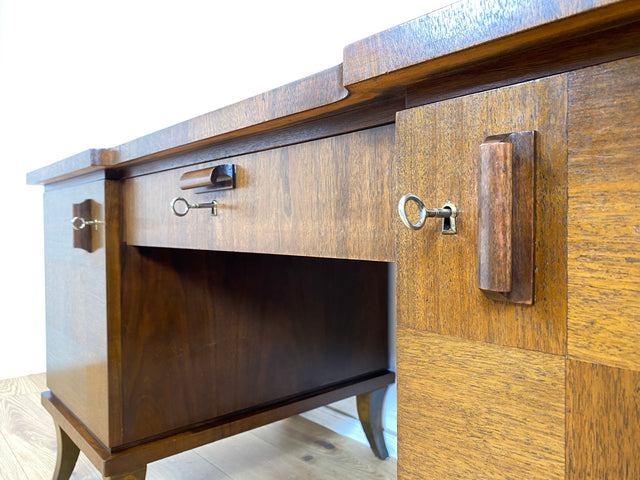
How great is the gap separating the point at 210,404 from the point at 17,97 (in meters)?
1.84

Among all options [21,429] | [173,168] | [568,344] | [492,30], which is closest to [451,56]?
[492,30]

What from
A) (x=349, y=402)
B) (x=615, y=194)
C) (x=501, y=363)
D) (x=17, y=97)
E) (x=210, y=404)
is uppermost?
(x=17, y=97)

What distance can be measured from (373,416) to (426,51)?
1125 mm

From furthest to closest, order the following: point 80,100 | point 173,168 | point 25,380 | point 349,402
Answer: point 80,100 < point 25,380 < point 349,402 < point 173,168

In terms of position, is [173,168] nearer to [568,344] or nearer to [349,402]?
[568,344]

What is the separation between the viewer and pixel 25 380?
205 centimetres

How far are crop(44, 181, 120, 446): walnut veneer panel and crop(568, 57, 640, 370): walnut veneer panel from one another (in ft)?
2.61

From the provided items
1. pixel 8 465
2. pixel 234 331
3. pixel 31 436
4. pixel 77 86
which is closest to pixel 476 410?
pixel 234 331

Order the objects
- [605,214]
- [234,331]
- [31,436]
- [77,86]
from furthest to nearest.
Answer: [77,86]
[31,436]
[234,331]
[605,214]

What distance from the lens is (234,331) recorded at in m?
1.03

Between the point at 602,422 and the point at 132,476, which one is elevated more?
the point at 602,422

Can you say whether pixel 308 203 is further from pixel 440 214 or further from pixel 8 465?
pixel 8 465

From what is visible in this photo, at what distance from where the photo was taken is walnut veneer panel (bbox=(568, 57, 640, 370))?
0.25 m

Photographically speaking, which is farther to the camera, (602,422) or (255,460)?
(255,460)
